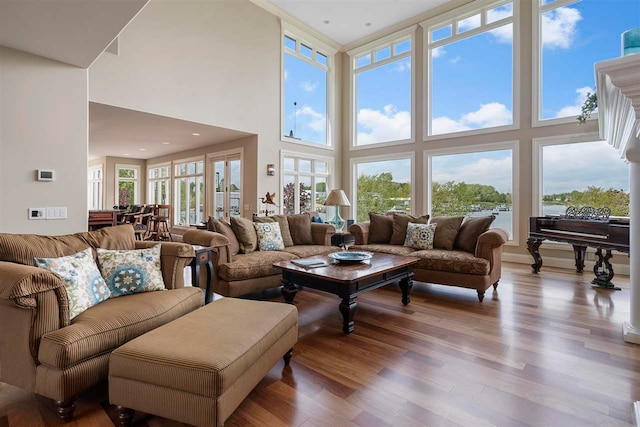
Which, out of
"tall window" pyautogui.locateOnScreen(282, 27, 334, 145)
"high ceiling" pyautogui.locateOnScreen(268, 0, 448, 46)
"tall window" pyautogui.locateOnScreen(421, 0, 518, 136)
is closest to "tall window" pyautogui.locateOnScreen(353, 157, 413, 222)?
"tall window" pyautogui.locateOnScreen(421, 0, 518, 136)

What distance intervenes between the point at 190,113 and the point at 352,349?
488cm

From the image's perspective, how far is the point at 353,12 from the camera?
6922 millimetres

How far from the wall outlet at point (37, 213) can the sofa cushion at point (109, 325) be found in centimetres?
176

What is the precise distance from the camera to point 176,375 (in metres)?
1.39

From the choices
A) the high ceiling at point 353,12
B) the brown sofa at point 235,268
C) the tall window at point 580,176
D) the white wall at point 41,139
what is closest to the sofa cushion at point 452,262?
the brown sofa at point 235,268

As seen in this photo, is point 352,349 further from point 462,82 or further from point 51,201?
point 462,82

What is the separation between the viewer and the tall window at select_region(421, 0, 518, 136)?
6.06 m

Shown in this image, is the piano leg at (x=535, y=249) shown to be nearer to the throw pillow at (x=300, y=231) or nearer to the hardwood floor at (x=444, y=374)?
the hardwood floor at (x=444, y=374)

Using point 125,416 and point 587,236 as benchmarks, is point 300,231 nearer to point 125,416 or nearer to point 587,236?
point 125,416

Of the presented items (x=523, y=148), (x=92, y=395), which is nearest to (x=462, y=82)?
(x=523, y=148)

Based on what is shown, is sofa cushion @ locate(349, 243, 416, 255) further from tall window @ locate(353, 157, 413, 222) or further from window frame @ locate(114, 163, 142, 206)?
window frame @ locate(114, 163, 142, 206)

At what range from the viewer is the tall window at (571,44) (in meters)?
5.05

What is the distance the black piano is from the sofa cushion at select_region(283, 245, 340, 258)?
304 centimetres

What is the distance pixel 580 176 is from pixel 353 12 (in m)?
5.53
